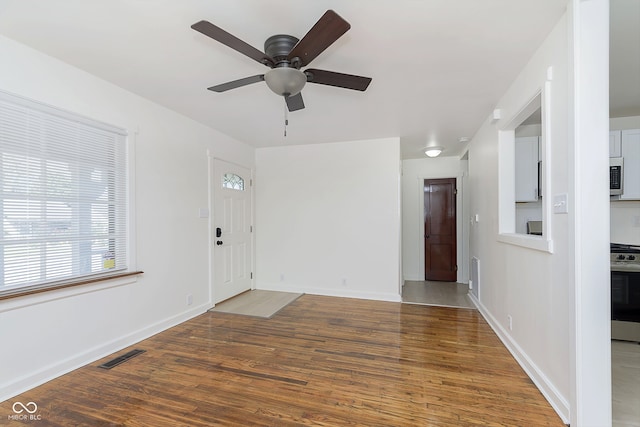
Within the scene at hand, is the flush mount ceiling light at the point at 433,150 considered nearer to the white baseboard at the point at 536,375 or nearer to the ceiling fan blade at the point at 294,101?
the white baseboard at the point at 536,375

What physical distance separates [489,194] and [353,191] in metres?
1.92

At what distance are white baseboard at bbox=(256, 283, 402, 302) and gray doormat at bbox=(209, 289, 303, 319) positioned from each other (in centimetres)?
12

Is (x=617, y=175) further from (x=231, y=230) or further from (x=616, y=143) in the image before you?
(x=231, y=230)

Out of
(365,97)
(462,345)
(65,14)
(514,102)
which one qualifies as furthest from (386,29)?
(462,345)

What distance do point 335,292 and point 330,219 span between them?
119 centimetres

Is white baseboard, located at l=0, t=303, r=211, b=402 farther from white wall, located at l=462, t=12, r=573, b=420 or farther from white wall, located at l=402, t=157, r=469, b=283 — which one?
white wall, located at l=402, t=157, r=469, b=283

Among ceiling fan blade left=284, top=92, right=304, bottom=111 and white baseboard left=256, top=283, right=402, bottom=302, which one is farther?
white baseboard left=256, top=283, right=402, bottom=302

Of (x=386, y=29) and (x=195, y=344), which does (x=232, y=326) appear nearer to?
(x=195, y=344)

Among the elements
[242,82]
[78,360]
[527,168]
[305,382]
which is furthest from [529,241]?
[78,360]

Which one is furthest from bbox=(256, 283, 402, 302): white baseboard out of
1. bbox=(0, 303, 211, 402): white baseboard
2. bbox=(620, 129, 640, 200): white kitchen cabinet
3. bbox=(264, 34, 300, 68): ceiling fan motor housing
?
bbox=(264, 34, 300, 68): ceiling fan motor housing

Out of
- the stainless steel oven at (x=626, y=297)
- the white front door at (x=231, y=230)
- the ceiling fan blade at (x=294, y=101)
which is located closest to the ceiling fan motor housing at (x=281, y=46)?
the ceiling fan blade at (x=294, y=101)

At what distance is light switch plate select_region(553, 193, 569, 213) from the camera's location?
5.85 ft

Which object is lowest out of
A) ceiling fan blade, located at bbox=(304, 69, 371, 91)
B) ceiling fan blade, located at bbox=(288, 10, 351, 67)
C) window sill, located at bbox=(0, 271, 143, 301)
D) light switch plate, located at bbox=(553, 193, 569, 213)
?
window sill, located at bbox=(0, 271, 143, 301)

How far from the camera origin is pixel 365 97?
3047 mm
